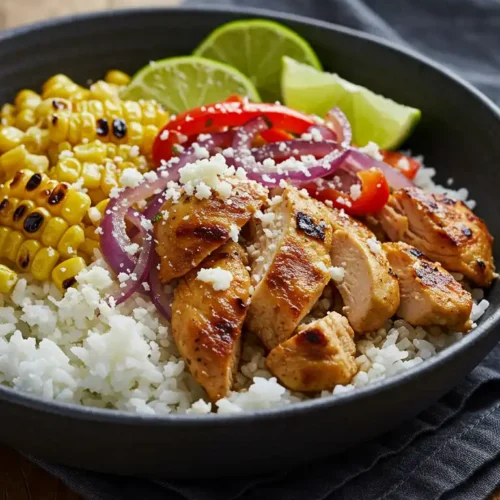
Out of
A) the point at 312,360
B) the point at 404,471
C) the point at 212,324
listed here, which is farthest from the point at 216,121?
the point at 404,471

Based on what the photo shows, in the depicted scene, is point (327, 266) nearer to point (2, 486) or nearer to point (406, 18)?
point (2, 486)

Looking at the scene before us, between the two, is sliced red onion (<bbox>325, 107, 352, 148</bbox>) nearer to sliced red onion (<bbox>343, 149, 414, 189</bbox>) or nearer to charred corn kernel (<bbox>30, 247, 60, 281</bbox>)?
sliced red onion (<bbox>343, 149, 414, 189</bbox>)

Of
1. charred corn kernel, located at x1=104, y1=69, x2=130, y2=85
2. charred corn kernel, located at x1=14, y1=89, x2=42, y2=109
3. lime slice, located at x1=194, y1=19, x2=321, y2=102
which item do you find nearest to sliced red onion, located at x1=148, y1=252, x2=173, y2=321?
charred corn kernel, located at x1=14, y1=89, x2=42, y2=109

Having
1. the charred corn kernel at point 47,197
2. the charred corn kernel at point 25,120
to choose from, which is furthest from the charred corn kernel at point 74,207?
the charred corn kernel at point 25,120

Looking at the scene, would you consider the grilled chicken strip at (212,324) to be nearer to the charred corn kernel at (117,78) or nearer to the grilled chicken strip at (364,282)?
the grilled chicken strip at (364,282)

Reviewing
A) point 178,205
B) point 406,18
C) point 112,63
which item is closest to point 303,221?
point 178,205

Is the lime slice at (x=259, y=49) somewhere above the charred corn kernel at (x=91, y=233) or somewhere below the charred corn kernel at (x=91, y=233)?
above
